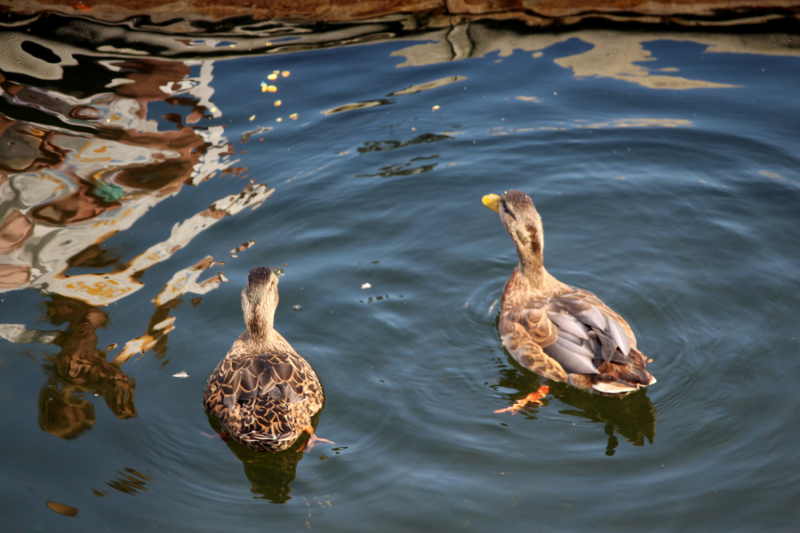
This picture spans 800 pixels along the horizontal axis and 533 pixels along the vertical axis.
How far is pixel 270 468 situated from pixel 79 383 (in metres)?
1.90

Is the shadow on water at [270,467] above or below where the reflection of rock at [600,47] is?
below

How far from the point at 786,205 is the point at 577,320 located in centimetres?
344

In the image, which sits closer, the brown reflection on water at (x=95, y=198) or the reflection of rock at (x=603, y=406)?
the reflection of rock at (x=603, y=406)

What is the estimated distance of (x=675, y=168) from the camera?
8.24m

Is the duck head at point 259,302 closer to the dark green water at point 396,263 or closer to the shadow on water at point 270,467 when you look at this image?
the dark green water at point 396,263

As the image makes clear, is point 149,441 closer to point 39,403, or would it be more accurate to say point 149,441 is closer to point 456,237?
point 39,403

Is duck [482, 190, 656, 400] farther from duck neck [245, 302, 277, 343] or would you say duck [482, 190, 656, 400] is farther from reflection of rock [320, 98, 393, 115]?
reflection of rock [320, 98, 393, 115]

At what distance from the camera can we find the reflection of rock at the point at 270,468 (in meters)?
4.84

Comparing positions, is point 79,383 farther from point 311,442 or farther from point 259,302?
point 311,442

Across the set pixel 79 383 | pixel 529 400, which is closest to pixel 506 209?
pixel 529 400

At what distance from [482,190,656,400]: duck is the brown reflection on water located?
3.08 metres

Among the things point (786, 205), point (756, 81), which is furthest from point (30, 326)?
point (756, 81)

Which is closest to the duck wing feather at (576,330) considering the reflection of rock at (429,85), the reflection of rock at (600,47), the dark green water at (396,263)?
the dark green water at (396,263)

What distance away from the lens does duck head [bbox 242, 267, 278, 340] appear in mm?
5527
